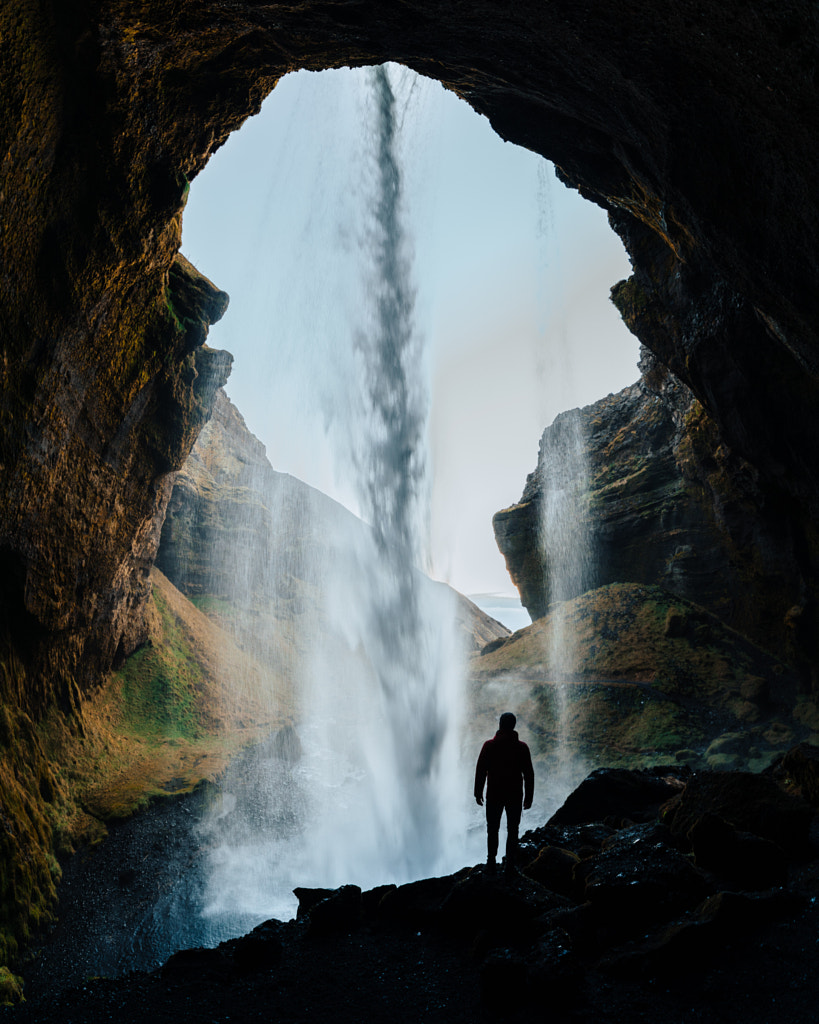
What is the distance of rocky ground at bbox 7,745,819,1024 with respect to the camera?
155 inches

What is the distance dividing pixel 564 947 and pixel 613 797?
6502 mm

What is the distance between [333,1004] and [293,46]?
1621 cm

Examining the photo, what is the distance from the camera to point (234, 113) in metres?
13.4

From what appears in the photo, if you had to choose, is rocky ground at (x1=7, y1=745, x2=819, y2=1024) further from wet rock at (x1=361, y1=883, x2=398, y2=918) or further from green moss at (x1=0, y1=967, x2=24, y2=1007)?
green moss at (x1=0, y1=967, x2=24, y2=1007)

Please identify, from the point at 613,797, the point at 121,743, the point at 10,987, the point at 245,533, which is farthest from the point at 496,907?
the point at 245,533

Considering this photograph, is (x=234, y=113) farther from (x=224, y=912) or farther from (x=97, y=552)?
(x=224, y=912)

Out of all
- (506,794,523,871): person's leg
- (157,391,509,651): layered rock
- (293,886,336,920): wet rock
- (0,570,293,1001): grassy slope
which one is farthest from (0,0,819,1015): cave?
(157,391,509,651): layered rock

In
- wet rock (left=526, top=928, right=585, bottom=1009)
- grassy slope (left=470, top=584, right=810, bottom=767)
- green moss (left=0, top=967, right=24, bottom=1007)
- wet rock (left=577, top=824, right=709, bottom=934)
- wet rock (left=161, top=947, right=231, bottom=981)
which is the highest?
grassy slope (left=470, top=584, right=810, bottom=767)

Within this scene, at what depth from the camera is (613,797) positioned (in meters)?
10.0

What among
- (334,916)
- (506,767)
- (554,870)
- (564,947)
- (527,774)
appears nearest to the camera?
(564,947)

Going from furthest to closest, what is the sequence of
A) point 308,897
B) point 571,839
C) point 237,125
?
point 237,125
point 571,839
point 308,897

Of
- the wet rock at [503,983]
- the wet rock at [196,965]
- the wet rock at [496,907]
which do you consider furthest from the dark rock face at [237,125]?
the wet rock at [196,965]

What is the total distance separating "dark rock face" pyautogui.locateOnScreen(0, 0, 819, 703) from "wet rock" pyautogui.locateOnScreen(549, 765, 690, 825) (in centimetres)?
843

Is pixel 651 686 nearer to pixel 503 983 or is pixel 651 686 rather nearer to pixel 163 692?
pixel 503 983
